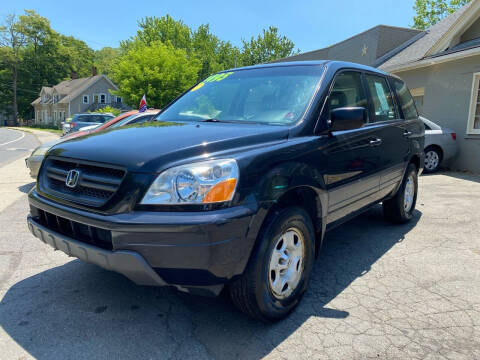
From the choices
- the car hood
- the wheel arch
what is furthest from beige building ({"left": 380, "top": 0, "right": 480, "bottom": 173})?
the car hood

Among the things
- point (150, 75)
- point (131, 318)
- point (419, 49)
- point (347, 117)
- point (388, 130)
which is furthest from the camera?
point (150, 75)

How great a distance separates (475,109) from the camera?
10.4 meters

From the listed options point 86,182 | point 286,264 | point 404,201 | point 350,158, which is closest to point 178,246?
point 86,182

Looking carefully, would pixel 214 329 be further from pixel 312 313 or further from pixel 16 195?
pixel 16 195

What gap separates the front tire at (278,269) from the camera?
2.39m

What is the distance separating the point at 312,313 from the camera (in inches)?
113

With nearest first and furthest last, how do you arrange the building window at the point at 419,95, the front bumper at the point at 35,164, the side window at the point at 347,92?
the side window at the point at 347,92 → the front bumper at the point at 35,164 → the building window at the point at 419,95

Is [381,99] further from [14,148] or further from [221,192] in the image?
[14,148]

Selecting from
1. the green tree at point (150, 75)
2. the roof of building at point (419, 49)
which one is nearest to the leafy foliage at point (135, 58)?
the green tree at point (150, 75)

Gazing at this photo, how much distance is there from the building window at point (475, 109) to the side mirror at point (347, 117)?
9173 mm

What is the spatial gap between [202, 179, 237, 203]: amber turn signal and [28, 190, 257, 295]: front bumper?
0.25ft

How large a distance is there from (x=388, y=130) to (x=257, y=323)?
8.63ft

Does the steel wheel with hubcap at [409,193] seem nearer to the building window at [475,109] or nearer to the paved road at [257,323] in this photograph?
the paved road at [257,323]

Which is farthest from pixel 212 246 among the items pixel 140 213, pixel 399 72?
pixel 399 72
